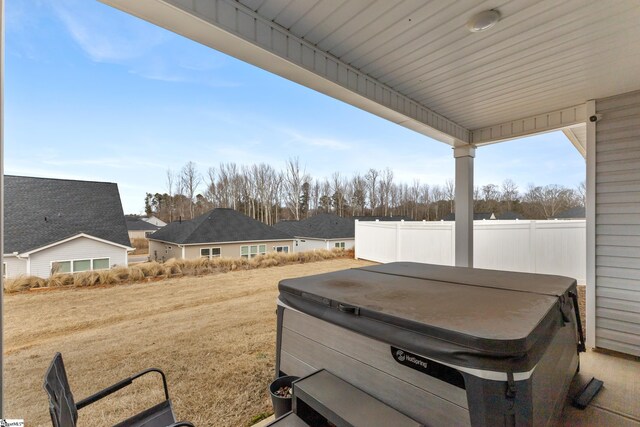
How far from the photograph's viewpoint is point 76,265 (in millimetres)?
2131

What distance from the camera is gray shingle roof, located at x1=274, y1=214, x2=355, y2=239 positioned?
12.5 feet

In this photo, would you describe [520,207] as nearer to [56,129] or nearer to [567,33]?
[567,33]

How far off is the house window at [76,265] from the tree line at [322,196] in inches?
23.2

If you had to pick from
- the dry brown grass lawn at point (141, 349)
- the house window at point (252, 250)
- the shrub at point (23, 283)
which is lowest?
the dry brown grass lawn at point (141, 349)

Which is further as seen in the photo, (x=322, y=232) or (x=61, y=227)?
(x=322, y=232)

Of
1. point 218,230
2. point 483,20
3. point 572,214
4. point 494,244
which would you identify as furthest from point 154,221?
point 572,214

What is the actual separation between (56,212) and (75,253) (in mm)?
322

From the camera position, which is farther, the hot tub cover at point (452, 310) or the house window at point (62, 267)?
the house window at point (62, 267)

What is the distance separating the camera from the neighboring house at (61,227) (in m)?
1.58

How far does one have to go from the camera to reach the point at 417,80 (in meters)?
2.29

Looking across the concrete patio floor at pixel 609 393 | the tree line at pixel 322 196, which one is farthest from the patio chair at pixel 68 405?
the tree line at pixel 322 196

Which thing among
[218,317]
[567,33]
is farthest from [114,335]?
[567,33]

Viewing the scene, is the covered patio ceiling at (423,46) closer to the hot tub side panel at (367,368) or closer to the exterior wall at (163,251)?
the hot tub side panel at (367,368)

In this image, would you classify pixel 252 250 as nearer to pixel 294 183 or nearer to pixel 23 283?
pixel 294 183
